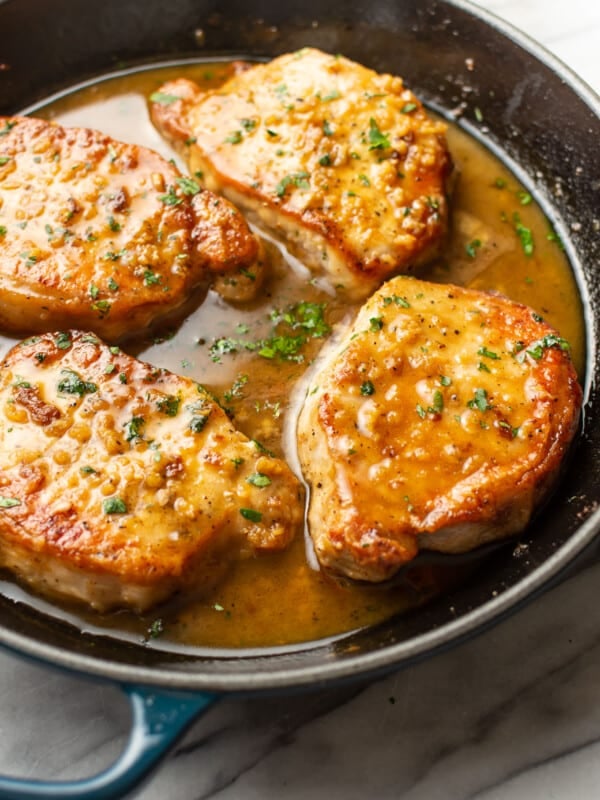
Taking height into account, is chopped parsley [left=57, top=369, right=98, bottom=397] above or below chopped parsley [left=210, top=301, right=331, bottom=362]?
below

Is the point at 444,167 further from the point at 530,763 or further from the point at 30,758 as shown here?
the point at 30,758

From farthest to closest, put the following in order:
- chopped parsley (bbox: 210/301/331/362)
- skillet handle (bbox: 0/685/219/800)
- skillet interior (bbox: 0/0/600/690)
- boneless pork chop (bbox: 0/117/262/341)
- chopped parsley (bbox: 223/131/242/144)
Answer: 1. chopped parsley (bbox: 223/131/242/144)
2. chopped parsley (bbox: 210/301/331/362)
3. boneless pork chop (bbox: 0/117/262/341)
4. skillet interior (bbox: 0/0/600/690)
5. skillet handle (bbox: 0/685/219/800)

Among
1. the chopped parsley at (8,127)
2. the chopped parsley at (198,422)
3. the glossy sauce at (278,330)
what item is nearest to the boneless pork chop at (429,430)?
the glossy sauce at (278,330)

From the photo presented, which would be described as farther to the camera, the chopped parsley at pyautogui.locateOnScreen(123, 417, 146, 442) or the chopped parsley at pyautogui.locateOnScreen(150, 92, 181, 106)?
the chopped parsley at pyautogui.locateOnScreen(150, 92, 181, 106)

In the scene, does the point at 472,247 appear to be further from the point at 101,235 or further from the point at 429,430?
the point at 101,235

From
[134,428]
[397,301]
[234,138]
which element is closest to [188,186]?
[234,138]

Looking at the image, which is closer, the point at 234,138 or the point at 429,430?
the point at 429,430

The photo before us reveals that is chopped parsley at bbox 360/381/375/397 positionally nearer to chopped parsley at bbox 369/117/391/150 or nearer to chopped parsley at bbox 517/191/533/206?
chopped parsley at bbox 369/117/391/150

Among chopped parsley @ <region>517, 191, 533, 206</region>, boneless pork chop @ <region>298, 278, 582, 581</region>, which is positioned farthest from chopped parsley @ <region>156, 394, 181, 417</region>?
chopped parsley @ <region>517, 191, 533, 206</region>
